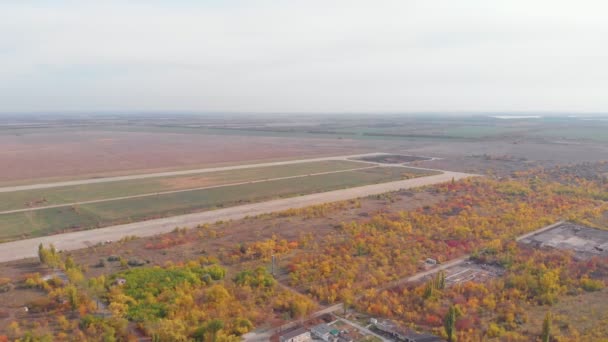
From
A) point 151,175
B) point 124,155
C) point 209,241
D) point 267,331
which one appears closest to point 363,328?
point 267,331

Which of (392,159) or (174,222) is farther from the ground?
(392,159)

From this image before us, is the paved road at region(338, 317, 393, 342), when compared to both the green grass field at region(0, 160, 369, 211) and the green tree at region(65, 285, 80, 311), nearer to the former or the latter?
the green tree at region(65, 285, 80, 311)

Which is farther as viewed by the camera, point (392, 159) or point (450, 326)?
point (392, 159)

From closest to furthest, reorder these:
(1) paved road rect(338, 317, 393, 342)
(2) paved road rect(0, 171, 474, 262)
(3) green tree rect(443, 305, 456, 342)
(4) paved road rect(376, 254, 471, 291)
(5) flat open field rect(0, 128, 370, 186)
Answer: (3) green tree rect(443, 305, 456, 342) → (1) paved road rect(338, 317, 393, 342) → (4) paved road rect(376, 254, 471, 291) → (2) paved road rect(0, 171, 474, 262) → (5) flat open field rect(0, 128, 370, 186)

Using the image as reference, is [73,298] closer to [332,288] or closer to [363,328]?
[332,288]

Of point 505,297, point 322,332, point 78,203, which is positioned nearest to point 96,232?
point 78,203

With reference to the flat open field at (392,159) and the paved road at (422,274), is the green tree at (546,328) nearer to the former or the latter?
the paved road at (422,274)

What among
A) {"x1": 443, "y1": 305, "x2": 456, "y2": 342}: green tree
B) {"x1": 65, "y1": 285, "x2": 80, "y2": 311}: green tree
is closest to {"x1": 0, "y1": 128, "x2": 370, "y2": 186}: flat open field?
{"x1": 65, "y1": 285, "x2": 80, "y2": 311}: green tree
